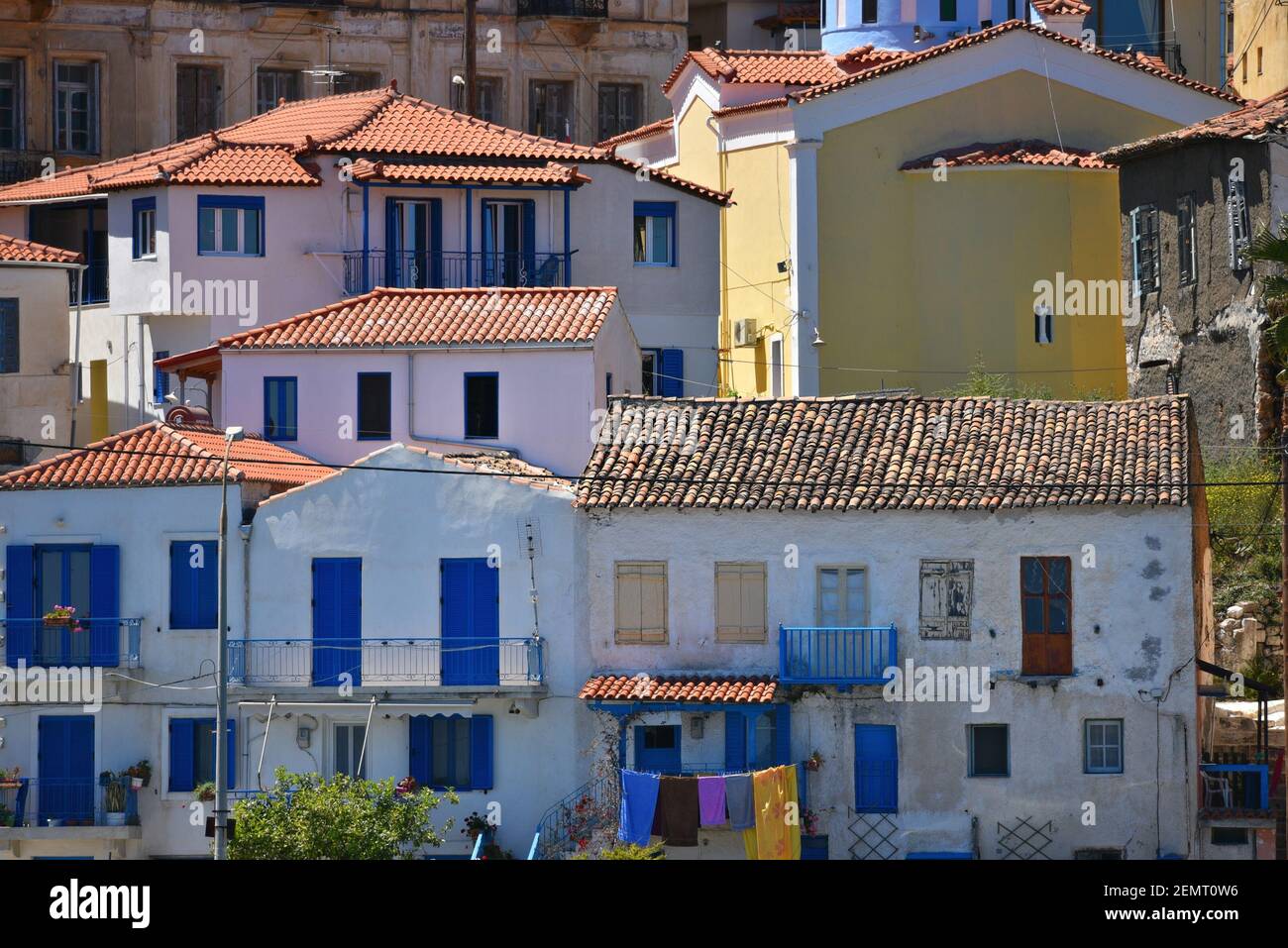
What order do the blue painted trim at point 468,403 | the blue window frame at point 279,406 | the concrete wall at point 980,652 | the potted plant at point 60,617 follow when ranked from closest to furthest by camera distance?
the concrete wall at point 980,652 < the potted plant at point 60,617 < the blue painted trim at point 468,403 < the blue window frame at point 279,406

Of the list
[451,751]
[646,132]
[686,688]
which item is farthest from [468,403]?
[646,132]

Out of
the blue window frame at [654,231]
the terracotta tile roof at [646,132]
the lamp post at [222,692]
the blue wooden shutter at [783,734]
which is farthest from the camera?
the terracotta tile roof at [646,132]

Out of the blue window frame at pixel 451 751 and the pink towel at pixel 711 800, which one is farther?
the blue window frame at pixel 451 751

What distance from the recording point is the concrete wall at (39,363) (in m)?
47.2

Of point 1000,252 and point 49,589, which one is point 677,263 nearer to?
point 1000,252

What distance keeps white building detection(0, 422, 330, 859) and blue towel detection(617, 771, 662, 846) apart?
6.31 m

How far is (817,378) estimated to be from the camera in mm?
48031

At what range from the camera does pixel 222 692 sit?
34.8 metres

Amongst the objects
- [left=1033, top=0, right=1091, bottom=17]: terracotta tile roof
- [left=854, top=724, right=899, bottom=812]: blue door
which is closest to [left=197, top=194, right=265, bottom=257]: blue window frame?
[left=1033, top=0, right=1091, bottom=17]: terracotta tile roof

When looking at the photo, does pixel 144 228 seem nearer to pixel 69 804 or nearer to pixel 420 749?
pixel 69 804

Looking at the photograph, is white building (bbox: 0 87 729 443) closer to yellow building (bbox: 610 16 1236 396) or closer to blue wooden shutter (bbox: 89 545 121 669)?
yellow building (bbox: 610 16 1236 396)

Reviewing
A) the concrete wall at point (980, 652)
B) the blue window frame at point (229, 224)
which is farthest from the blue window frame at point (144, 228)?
the concrete wall at point (980, 652)

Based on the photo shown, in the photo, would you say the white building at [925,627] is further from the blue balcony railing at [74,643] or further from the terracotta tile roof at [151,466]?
the blue balcony railing at [74,643]

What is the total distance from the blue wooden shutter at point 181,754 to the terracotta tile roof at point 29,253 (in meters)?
13.4
